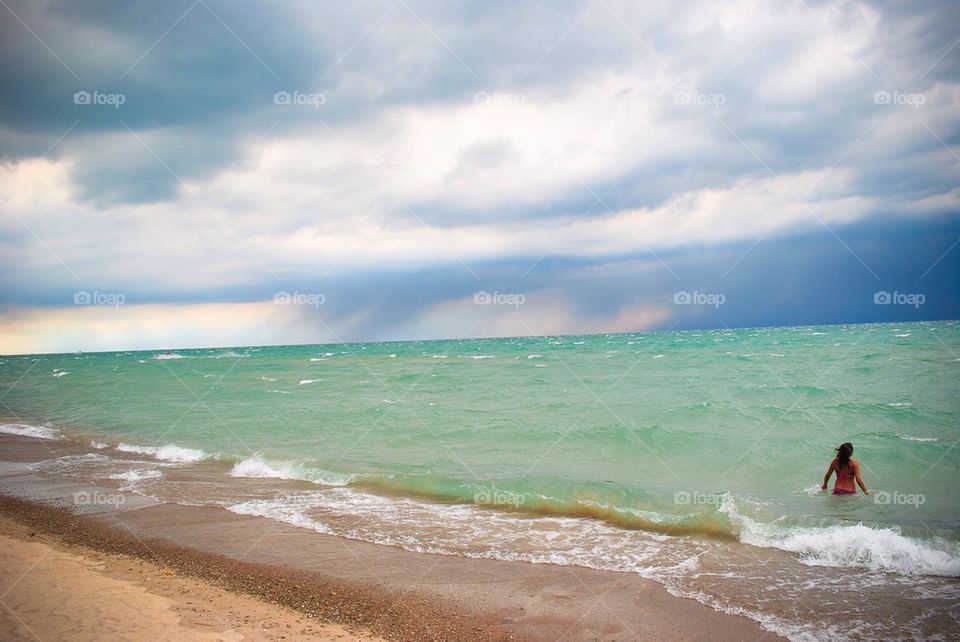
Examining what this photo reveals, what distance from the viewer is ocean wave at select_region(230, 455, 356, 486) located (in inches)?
473

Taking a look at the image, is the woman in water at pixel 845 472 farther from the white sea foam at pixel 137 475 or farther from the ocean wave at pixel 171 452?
the ocean wave at pixel 171 452

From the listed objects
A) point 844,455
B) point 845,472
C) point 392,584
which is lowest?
point 392,584

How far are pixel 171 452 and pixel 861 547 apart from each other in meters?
16.2

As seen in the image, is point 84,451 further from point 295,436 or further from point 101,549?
point 101,549

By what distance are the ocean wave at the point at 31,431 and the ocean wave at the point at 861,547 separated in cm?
2164

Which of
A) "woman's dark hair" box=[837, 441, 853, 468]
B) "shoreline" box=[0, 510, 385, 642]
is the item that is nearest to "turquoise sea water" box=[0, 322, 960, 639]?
"woman's dark hair" box=[837, 441, 853, 468]

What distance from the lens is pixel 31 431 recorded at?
19375 millimetres

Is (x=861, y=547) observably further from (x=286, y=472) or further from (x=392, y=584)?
(x=286, y=472)

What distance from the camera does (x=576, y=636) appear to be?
208 inches

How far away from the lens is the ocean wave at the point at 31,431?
18453 millimetres

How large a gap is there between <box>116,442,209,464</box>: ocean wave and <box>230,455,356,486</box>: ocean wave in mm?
1907

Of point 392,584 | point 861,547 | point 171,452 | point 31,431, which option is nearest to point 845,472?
point 861,547

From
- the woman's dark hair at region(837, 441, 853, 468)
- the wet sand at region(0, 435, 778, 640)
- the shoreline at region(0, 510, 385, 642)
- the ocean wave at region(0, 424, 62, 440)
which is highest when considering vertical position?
the woman's dark hair at region(837, 441, 853, 468)

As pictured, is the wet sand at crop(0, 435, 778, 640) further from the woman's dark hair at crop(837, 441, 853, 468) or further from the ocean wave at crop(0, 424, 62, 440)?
the ocean wave at crop(0, 424, 62, 440)
